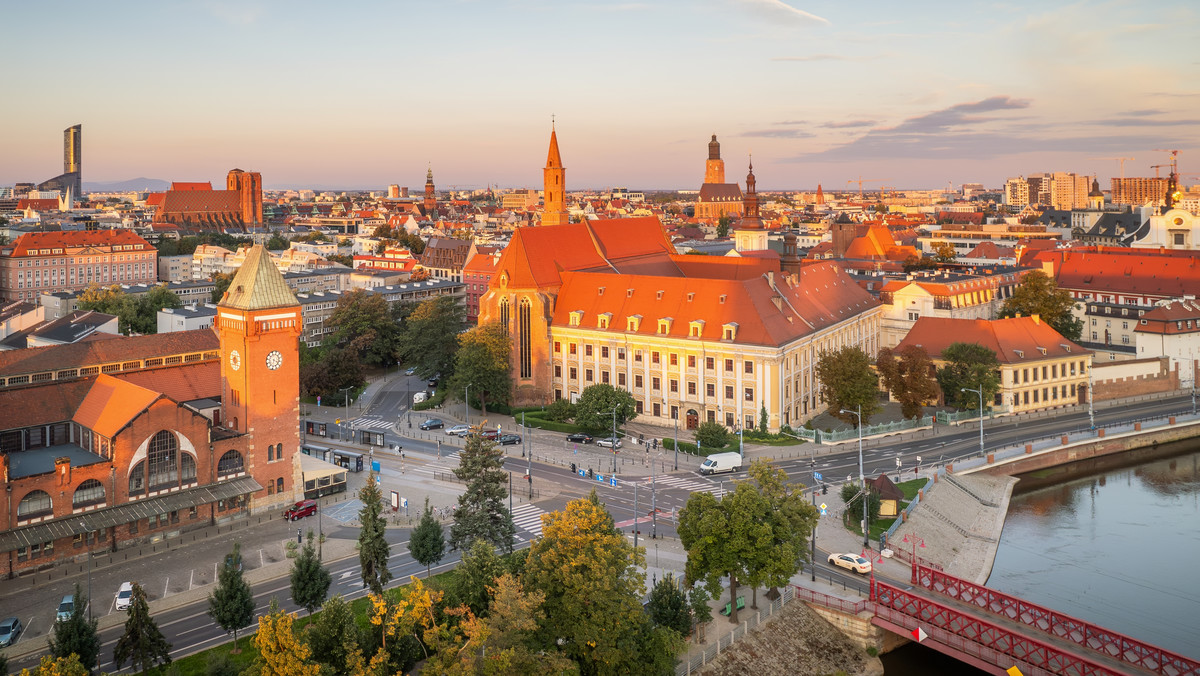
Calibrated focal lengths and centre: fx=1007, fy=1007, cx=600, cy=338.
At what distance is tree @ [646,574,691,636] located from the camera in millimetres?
45688

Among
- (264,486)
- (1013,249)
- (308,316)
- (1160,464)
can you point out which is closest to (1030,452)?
(1160,464)

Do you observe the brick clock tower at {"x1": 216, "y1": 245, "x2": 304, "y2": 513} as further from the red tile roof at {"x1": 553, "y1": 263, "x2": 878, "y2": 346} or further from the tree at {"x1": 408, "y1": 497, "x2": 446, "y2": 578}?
the red tile roof at {"x1": 553, "y1": 263, "x2": 878, "y2": 346}

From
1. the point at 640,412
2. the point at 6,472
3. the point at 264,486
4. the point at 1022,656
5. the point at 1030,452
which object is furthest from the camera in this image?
the point at 640,412

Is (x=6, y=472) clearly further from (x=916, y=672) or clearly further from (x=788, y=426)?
(x=788, y=426)

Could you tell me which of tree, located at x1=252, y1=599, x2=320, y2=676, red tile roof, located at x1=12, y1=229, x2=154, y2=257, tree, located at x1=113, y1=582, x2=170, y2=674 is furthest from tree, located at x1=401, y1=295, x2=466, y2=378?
red tile roof, located at x1=12, y1=229, x2=154, y2=257

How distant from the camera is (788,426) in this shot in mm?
84688

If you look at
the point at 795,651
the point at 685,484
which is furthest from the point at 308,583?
the point at 685,484

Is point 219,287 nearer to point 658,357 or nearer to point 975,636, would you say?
point 658,357

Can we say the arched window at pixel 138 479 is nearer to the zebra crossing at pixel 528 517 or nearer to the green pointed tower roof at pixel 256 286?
the green pointed tower roof at pixel 256 286

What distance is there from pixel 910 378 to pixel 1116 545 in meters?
23.7

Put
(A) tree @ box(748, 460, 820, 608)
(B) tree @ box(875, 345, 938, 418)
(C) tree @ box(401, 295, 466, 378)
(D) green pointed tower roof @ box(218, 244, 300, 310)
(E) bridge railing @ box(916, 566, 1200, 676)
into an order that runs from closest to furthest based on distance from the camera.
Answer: (E) bridge railing @ box(916, 566, 1200, 676), (A) tree @ box(748, 460, 820, 608), (D) green pointed tower roof @ box(218, 244, 300, 310), (B) tree @ box(875, 345, 938, 418), (C) tree @ box(401, 295, 466, 378)

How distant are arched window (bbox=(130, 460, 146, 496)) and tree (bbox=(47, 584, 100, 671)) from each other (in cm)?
1773

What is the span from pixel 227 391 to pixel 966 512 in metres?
50.1

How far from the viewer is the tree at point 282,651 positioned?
3584cm
